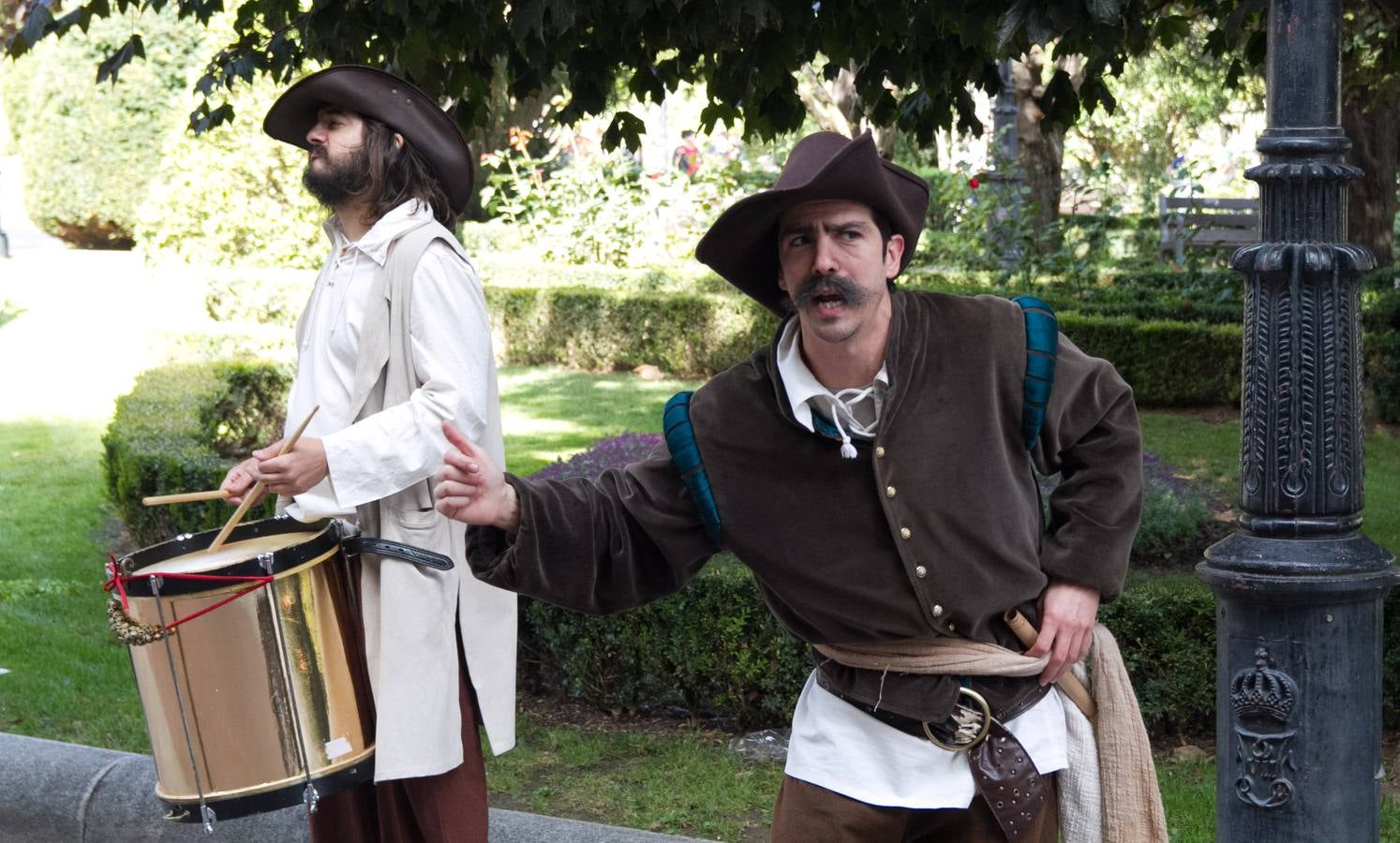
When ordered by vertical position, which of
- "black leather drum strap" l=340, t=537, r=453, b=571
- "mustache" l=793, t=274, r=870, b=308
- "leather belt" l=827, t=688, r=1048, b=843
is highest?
"mustache" l=793, t=274, r=870, b=308

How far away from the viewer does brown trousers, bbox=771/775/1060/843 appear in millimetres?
2617

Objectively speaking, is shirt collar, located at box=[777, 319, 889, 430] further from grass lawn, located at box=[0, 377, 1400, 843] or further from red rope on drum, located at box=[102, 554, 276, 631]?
grass lawn, located at box=[0, 377, 1400, 843]

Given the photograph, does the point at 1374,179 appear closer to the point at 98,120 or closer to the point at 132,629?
the point at 132,629

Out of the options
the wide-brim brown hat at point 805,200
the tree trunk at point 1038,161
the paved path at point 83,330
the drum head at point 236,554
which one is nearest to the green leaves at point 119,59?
the drum head at point 236,554

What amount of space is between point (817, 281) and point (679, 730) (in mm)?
3391

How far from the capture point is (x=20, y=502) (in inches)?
395

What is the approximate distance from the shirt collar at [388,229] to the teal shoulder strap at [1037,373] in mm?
1482

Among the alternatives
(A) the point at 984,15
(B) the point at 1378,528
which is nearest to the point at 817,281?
(A) the point at 984,15

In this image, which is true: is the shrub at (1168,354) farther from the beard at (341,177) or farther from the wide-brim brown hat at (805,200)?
the wide-brim brown hat at (805,200)

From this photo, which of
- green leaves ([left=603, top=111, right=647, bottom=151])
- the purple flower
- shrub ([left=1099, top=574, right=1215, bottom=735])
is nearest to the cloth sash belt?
shrub ([left=1099, top=574, right=1215, bottom=735])

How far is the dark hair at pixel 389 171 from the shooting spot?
3551 mm

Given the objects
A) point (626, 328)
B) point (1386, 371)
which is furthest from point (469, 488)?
point (626, 328)

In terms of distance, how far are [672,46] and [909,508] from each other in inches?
120

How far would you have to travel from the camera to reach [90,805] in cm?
471
